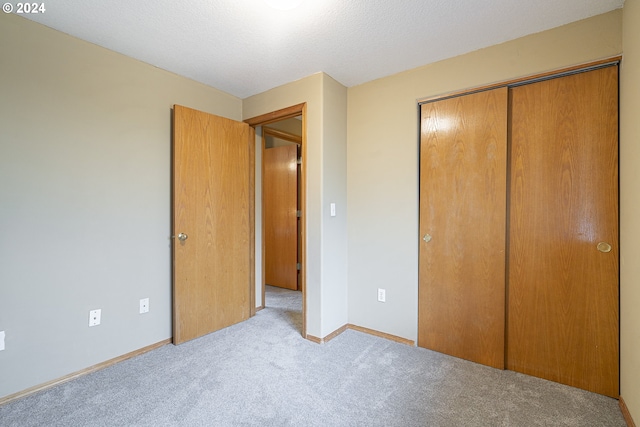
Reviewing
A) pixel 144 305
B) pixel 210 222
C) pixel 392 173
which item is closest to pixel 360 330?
pixel 392 173

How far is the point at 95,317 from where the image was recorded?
2096 millimetres

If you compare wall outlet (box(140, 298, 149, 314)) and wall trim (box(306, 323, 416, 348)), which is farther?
wall trim (box(306, 323, 416, 348))

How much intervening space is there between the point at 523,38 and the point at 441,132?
0.76m

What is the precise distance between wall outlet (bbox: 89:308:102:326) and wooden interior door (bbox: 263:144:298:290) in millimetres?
2125

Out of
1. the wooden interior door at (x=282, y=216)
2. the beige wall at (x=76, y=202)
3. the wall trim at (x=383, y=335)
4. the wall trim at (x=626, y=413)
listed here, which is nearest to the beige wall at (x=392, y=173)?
the wall trim at (x=383, y=335)

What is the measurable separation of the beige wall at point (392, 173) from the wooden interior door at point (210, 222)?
1.08 m

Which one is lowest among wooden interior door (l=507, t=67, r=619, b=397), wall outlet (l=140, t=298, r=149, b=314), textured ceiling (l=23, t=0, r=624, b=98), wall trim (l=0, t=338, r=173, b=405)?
wall trim (l=0, t=338, r=173, b=405)

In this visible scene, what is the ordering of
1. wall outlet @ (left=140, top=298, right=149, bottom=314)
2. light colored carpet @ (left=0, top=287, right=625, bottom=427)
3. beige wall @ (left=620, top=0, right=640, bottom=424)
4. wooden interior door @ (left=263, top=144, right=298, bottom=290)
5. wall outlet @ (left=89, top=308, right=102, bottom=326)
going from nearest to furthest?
beige wall @ (left=620, top=0, right=640, bottom=424)
light colored carpet @ (left=0, top=287, right=625, bottom=427)
wall outlet @ (left=89, top=308, right=102, bottom=326)
wall outlet @ (left=140, top=298, right=149, bottom=314)
wooden interior door @ (left=263, top=144, right=298, bottom=290)

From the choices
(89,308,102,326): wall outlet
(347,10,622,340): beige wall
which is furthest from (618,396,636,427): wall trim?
(89,308,102,326): wall outlet

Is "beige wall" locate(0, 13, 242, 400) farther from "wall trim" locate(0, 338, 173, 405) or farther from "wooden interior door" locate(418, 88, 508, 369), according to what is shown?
"wooden interior door" locate(418, 88, 508, 369)

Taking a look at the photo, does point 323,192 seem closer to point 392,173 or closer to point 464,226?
point 392,173

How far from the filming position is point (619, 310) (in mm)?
1751

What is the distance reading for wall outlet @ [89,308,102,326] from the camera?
6.81 feet

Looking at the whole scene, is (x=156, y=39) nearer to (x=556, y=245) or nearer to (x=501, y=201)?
(x=501, y=201)
